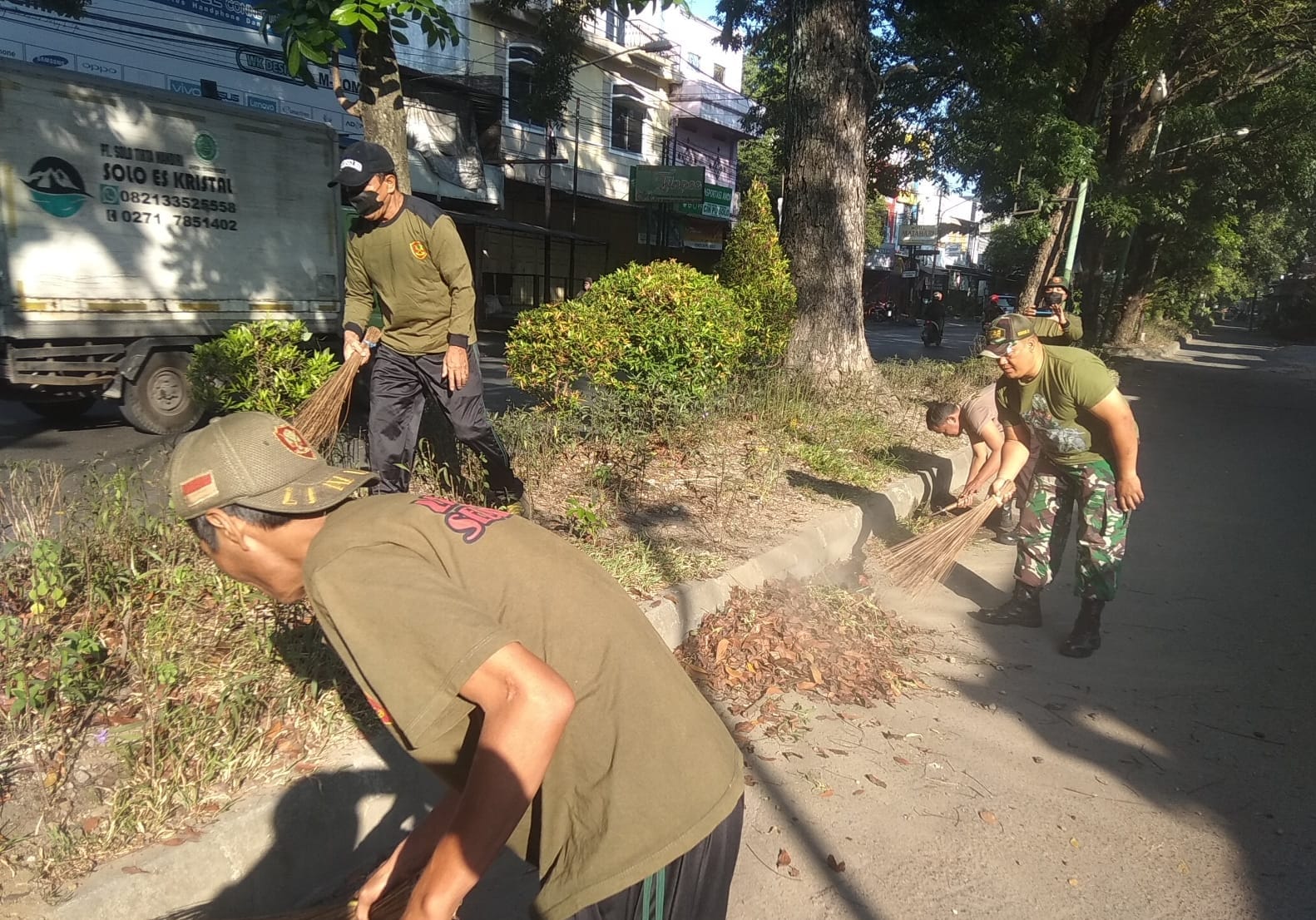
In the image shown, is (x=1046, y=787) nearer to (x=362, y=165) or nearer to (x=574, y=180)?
(x=362, y=165)

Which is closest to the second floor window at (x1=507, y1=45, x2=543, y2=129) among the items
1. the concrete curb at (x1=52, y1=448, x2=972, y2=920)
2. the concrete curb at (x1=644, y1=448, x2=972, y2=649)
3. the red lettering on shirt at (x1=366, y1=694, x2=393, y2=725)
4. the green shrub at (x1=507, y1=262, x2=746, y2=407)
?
the green shrub at (x1=507, y1=262, x2=746, y2=407)

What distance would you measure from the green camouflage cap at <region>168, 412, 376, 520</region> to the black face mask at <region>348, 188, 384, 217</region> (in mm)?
2907

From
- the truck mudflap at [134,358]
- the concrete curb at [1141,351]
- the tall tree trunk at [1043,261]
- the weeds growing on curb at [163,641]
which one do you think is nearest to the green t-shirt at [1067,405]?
the weeds growing on curb at [163,641]

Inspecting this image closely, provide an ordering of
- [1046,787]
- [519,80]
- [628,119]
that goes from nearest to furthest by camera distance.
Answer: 1. [1046,787]
2. [519,80]
3. [628,119]

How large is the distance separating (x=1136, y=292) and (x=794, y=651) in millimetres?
25436

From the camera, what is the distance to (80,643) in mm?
2760

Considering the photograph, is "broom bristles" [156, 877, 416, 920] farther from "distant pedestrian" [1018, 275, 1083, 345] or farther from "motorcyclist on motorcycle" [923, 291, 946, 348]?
"motorcyclist on motorcycle" [923, 291, 946, 348]

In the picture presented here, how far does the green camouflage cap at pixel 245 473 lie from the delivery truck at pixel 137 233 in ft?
20.6

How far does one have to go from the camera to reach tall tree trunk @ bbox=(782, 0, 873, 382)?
338 inches

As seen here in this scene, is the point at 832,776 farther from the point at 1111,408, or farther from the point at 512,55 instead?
the point at 512,55

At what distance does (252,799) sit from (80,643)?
0.82 m

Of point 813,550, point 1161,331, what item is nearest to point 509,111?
point 813,550

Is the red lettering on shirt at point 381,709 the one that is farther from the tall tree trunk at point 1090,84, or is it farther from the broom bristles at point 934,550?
the tall tree trunk at point 1090,84

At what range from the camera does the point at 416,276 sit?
4.29 metres
